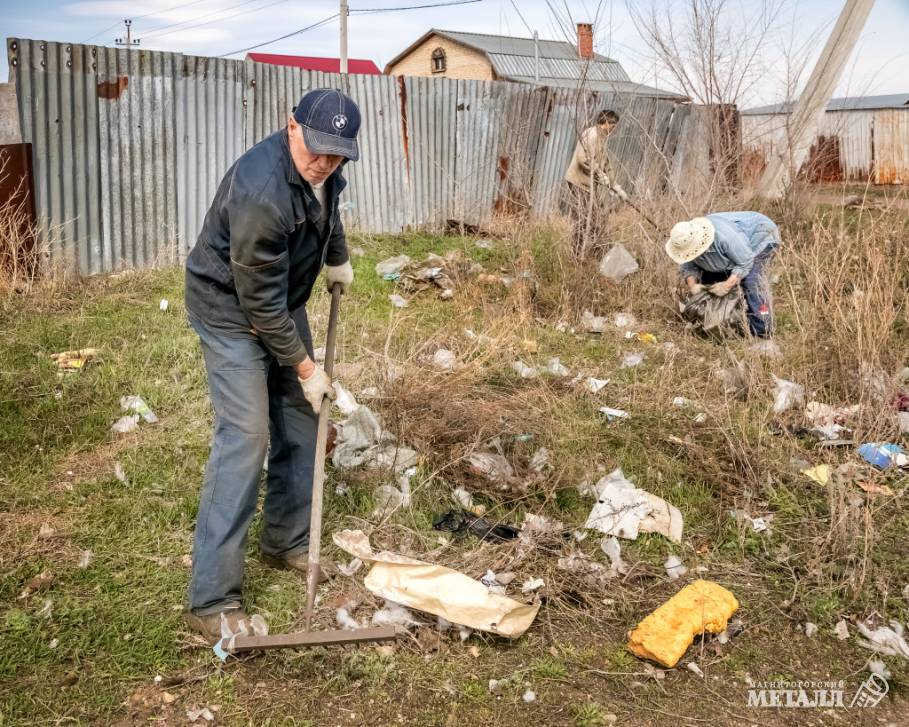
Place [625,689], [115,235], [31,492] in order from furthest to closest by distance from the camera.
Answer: [115,235] → [31,492] → [625,689]

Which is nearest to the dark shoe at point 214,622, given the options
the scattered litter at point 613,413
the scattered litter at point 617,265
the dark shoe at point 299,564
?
the dark shoe at point 299,564

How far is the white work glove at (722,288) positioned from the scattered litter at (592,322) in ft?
2.91

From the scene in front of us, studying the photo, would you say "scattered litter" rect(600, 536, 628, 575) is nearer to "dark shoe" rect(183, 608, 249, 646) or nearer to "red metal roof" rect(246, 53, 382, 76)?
"dark shoe" rect(183, 608, 249, 646)

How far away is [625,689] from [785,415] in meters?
2.29

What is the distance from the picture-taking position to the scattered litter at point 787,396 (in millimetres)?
4397

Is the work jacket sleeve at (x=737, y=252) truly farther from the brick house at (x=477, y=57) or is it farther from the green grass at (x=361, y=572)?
the brick house at (x=477, y=57)

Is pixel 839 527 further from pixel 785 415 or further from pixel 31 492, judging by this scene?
pixel 31 492

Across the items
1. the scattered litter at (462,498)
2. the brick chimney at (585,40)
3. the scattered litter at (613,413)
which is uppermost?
the brick chimney at (585,40)

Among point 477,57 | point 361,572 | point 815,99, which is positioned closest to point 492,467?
point 361,572

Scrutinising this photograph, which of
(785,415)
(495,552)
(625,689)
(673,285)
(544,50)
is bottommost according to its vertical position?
(625,689)

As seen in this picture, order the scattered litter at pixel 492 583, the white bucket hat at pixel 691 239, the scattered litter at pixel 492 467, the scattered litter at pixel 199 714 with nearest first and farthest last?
the scattered litter at pixel 199 714, the scattered litter at pixel 492 583, the scattered litter at pixel 492 467, the white bucket hat at pixel 691 239

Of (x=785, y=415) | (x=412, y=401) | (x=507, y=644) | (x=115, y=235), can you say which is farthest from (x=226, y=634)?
(x=115, y=235)

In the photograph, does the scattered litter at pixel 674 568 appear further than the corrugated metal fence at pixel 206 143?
No

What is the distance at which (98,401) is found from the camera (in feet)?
14.9
